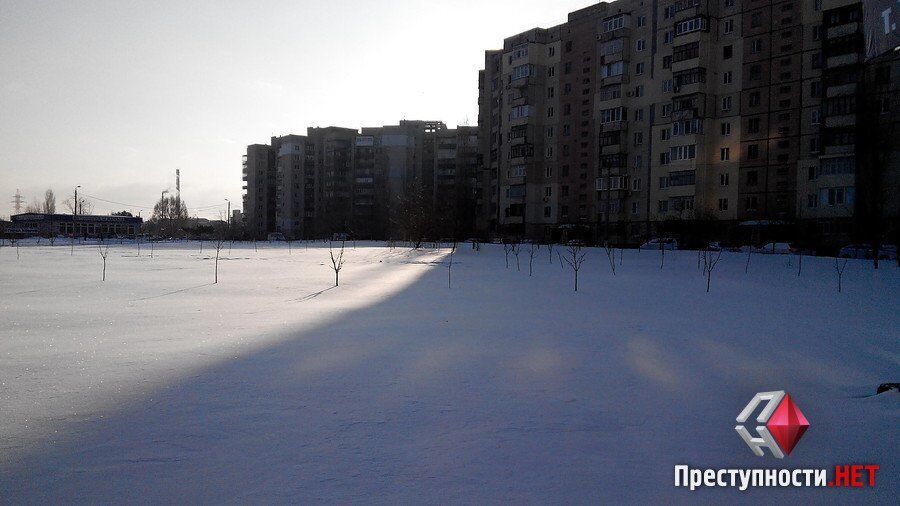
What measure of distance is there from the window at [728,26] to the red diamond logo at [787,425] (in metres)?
52.2

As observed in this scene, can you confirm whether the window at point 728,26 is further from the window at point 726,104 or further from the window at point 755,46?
the window at point 726,104

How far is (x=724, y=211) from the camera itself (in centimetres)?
4934

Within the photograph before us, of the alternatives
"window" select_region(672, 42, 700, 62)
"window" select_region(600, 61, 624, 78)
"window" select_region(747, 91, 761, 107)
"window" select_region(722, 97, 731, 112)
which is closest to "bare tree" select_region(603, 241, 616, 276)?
"window" select_region(747, 91, 761, 107)

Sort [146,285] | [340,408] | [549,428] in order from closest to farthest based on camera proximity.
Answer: [549,428]
[340,408]
[146,285]

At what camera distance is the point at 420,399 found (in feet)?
20.2

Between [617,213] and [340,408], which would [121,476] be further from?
[617,213]

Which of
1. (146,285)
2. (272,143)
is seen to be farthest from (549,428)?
(272,143)

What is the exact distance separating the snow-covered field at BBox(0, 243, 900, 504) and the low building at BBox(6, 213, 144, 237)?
104 meters

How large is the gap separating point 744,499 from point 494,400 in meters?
2.67

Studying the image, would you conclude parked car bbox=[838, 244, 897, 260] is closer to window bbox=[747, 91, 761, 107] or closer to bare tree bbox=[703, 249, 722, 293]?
bare tree bbox=[703, 249, 722, 293]

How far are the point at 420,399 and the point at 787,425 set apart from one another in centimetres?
359

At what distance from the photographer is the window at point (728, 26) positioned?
4894cm

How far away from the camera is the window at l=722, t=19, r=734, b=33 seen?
4894 cm

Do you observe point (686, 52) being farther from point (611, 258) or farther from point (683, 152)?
point (611, 258)
